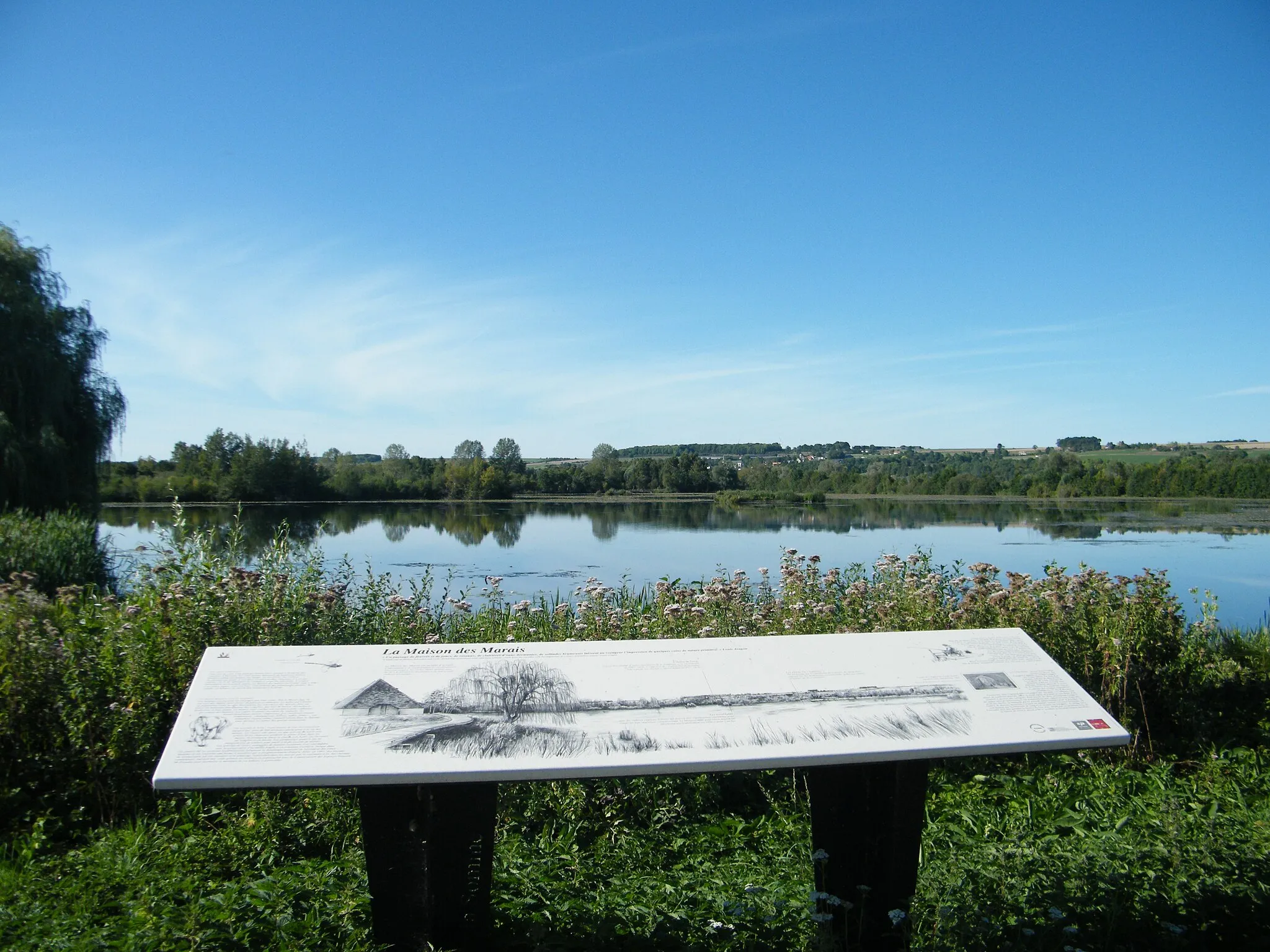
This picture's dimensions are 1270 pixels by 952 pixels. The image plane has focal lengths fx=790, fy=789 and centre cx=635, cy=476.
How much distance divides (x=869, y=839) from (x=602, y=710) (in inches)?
42.5

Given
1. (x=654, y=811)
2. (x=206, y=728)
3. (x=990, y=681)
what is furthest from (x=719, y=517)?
(x=206, y=728)

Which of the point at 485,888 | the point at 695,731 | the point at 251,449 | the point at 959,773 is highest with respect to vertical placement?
the point at 251,449

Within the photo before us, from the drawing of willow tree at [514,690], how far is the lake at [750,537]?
3746mm

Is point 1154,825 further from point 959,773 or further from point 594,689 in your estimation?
point 594,689

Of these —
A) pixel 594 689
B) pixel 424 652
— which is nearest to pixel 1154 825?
pixel 594 689

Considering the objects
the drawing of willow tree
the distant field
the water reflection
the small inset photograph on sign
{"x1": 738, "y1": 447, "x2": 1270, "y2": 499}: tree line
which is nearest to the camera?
the drawing of willow tree

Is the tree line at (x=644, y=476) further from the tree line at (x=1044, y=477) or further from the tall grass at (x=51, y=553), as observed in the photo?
the tall grass at (x=51, y=553)

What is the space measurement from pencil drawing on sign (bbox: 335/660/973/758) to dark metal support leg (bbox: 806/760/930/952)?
225 millimetres

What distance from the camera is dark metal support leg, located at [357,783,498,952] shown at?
2.46 metres

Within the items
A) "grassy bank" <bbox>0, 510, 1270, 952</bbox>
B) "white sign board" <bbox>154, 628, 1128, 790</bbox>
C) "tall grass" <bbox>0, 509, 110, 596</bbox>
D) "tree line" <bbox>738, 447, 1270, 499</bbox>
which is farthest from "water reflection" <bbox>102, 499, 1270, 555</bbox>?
"white sign board" <bbox>154, 628, 1128, 790</bbox>

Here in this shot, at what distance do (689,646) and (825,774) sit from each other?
658 millimetres

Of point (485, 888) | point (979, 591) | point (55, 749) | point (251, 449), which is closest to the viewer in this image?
point (485, 888)

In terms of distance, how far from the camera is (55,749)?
3.88m

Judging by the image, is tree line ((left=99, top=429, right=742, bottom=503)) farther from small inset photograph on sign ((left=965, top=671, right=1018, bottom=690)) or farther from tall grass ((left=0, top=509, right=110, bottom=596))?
small inset photograph on sign ((left=965, top=671, right=1018, bottom=690))
